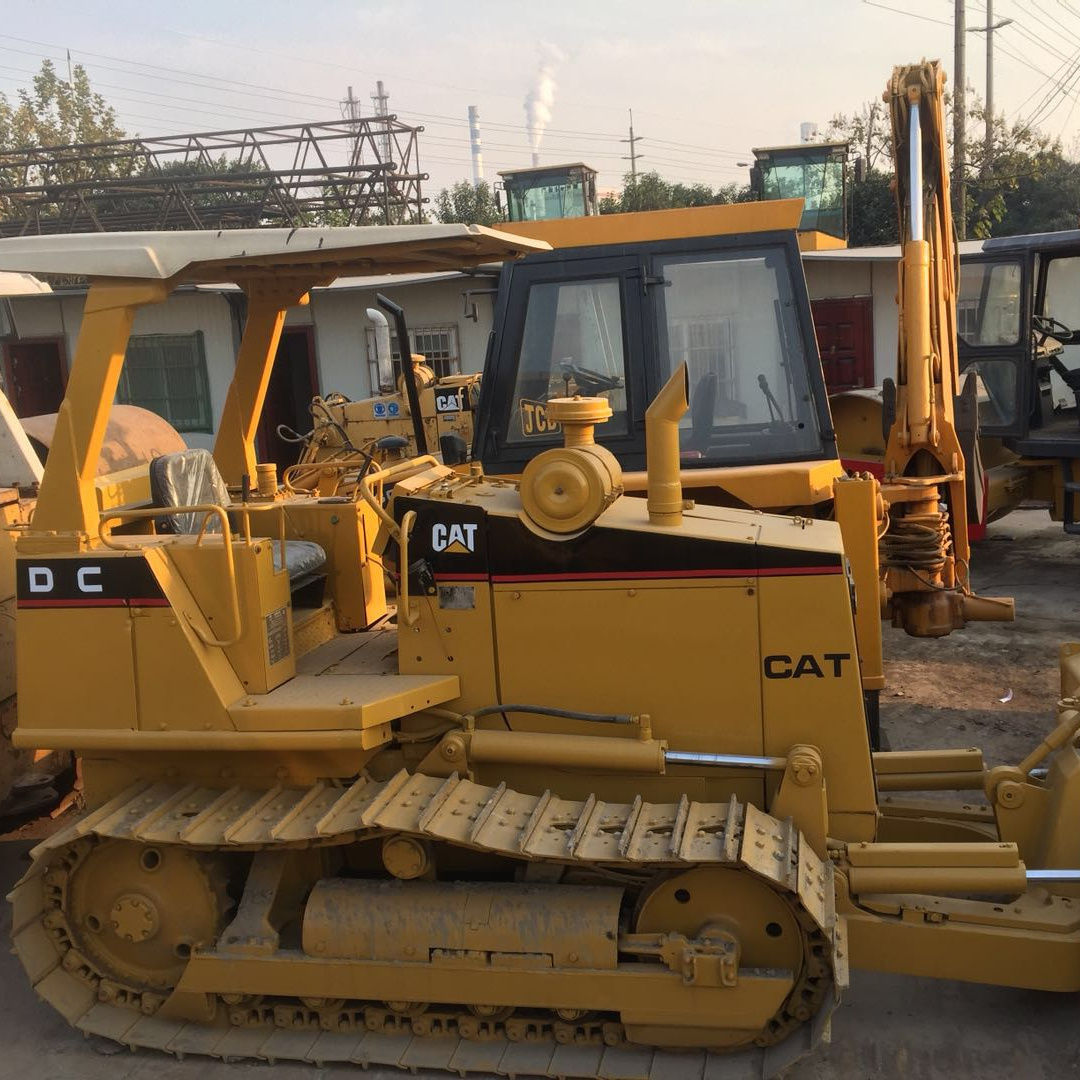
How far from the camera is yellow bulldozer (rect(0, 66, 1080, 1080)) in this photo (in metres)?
3.62

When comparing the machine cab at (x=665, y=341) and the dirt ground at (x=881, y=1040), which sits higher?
the machine cab at (x=665, y=341)

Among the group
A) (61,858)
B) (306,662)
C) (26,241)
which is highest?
(26,241)

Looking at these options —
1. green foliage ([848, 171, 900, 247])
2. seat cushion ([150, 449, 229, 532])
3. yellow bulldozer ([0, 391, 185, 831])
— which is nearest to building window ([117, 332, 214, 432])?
yellow bulldozer ([0, 391, 185, 831])

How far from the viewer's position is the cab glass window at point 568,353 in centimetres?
543

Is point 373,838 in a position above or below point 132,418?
below

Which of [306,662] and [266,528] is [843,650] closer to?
[306,662]

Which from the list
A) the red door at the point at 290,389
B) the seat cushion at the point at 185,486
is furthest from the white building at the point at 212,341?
the seat cushion at the point at 185,486

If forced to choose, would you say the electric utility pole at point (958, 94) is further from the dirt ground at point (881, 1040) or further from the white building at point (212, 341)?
the dirt ground at point (881, 1040)

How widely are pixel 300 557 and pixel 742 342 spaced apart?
241 cm

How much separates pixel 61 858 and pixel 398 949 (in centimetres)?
123

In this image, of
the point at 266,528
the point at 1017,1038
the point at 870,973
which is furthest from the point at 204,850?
the point at 1017,1038

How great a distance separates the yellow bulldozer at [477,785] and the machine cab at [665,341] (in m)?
1.37

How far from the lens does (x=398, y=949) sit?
146 inches

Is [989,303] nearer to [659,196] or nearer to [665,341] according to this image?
[665,341]
